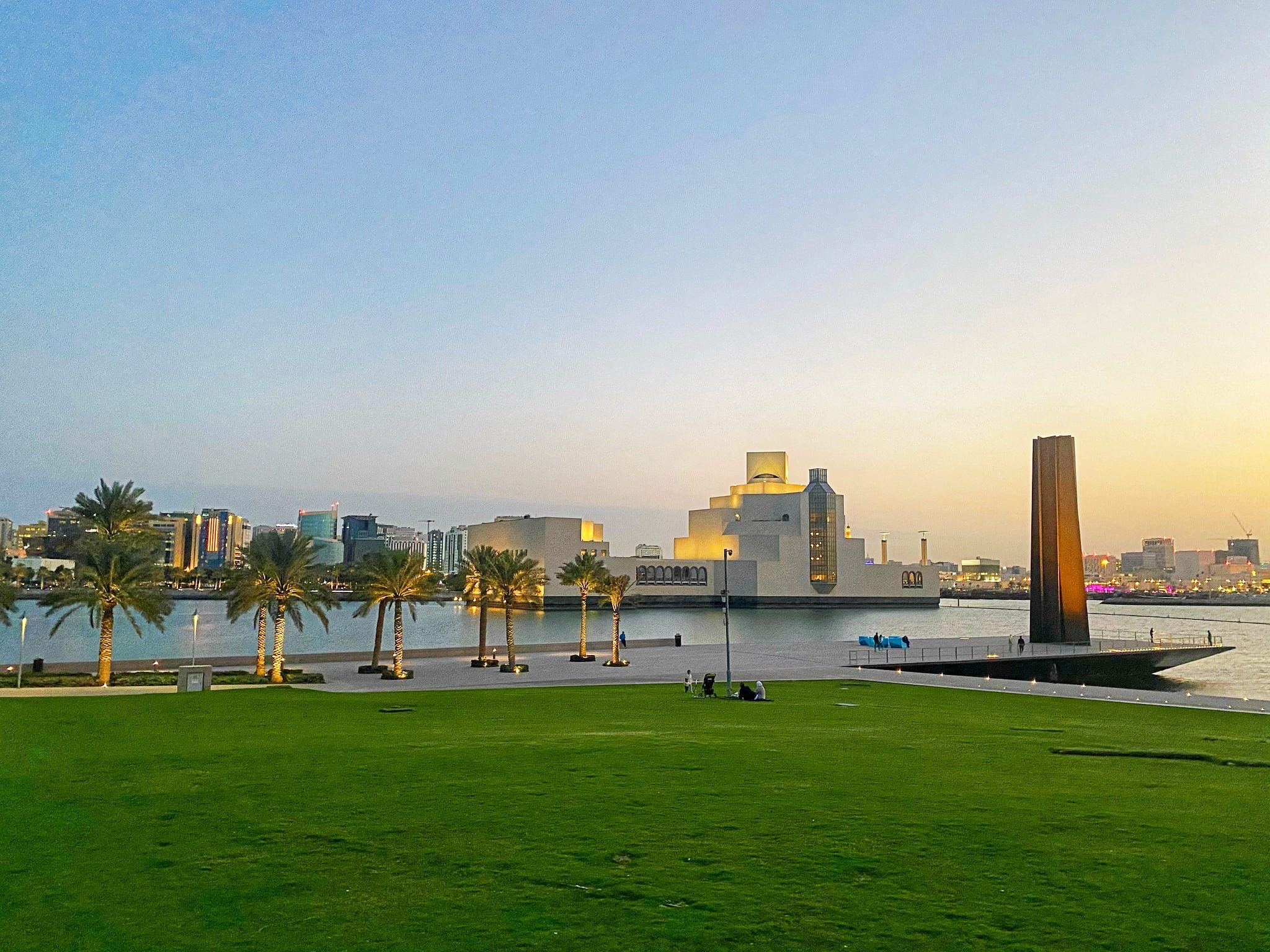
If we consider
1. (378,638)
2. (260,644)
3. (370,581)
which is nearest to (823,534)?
(378,638)

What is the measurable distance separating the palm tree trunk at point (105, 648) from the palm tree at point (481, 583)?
54.0 feet

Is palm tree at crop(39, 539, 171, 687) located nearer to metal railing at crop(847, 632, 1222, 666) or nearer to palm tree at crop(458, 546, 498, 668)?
palm tree at crop(458, 546, 498, 668)

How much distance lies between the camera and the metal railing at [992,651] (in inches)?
1966

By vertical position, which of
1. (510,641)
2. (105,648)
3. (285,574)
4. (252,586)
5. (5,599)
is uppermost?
(285,574)

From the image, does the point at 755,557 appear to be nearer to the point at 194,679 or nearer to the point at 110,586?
the point at 110,586

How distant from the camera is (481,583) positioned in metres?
50.7

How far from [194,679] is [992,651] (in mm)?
44600

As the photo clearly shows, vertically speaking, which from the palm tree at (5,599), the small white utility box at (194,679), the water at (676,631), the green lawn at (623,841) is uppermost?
the palm tree at (5,599)

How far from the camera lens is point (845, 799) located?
1273 cm

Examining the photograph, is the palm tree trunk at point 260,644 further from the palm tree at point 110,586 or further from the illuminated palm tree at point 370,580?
the palm tree at point 110,586

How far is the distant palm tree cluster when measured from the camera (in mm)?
36812

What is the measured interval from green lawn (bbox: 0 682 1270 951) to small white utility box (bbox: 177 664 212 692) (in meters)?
12.9

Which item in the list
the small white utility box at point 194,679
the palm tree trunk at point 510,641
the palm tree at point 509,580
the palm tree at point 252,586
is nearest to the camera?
the small white utility box at point 194,679

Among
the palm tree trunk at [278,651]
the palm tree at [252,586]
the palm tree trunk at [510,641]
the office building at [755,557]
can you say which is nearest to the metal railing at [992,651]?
the palm tree trunk at [510,641]
